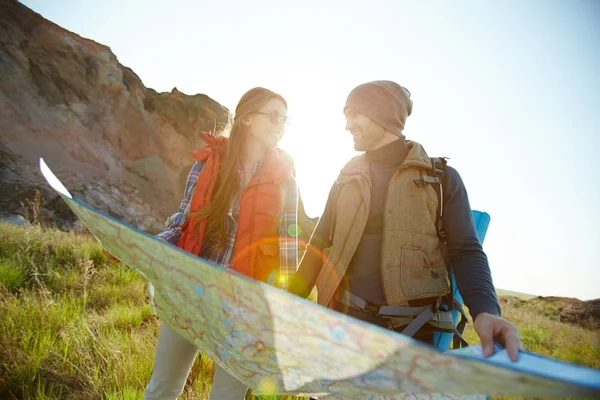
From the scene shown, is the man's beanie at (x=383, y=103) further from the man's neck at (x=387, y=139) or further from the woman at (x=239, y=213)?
the woman at (x=239, y=213)

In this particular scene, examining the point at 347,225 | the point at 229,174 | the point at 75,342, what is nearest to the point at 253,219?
the point at 229,174

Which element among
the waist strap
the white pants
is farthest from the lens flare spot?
the waist strap

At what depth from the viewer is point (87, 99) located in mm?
17250

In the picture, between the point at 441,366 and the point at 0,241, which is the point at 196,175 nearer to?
the point at 441,366

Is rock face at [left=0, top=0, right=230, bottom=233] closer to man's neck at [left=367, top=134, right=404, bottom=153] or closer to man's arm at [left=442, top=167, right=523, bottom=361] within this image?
man's neck at [left=367, top=134, right=404, bottom=153]

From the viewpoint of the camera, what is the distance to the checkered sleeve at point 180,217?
1.96 m

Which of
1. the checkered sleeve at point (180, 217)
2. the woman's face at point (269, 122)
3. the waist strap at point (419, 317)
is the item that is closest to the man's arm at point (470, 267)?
the waist strap at point (419, 317)

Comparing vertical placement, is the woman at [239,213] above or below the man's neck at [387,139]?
below

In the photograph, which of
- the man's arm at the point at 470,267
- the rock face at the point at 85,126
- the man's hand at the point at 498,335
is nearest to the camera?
the man's hand at the point at 498,335

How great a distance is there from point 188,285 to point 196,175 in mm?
1341

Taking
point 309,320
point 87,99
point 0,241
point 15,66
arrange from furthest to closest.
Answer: point 87,99, point 15,66, point 0,241, point 309,320

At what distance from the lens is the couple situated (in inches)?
62.1

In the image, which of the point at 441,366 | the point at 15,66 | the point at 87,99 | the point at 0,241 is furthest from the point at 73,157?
the point at 441,366

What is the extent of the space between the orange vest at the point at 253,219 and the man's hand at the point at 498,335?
1273 mm
